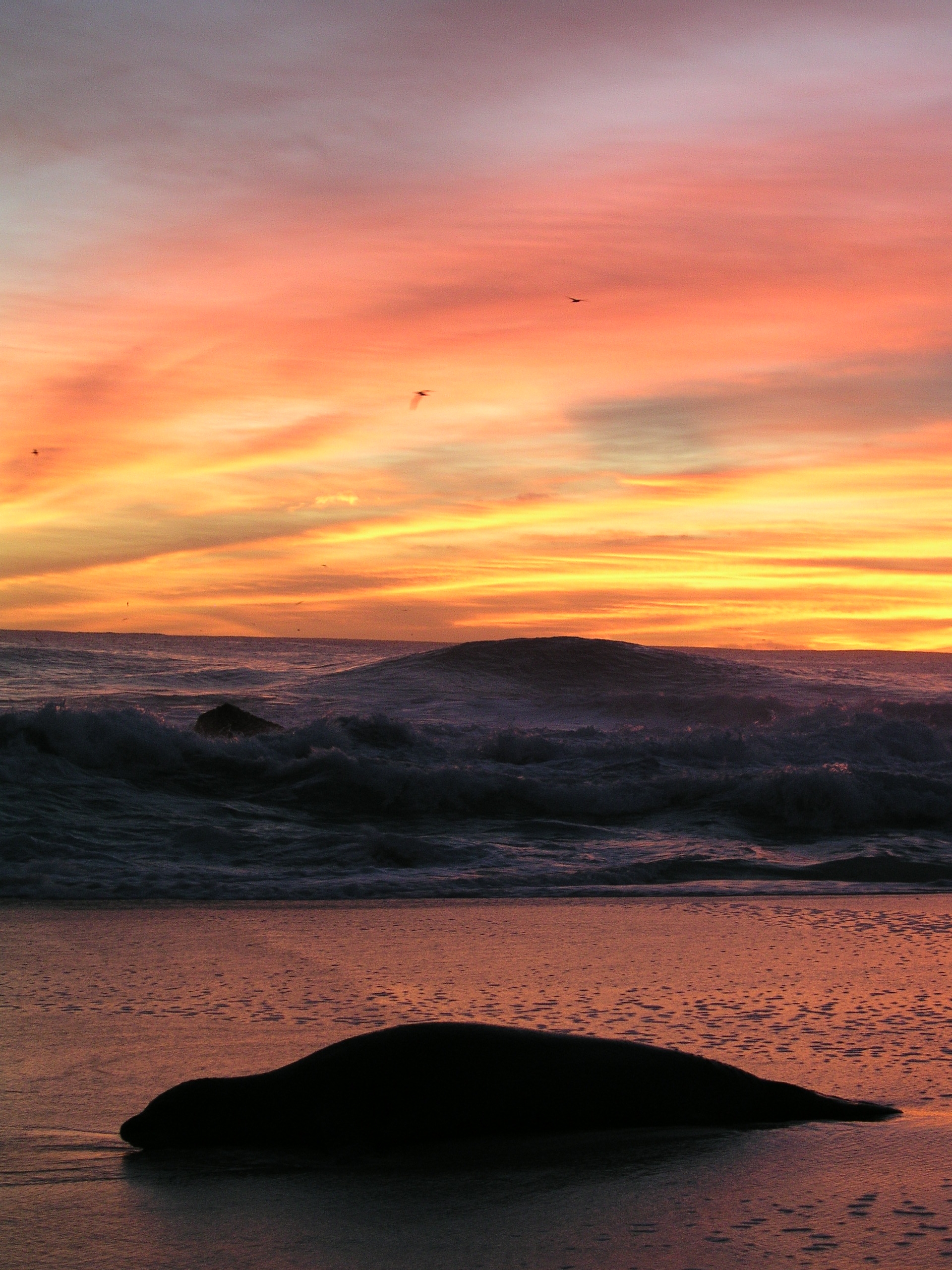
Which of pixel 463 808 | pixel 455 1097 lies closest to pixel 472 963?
pixel 455 1097

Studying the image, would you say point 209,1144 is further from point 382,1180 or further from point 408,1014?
point 408,1014

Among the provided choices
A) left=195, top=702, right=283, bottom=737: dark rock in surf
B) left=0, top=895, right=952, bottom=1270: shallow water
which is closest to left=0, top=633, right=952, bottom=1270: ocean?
left=0, top=895, right=952, bottom=1270: shallow water

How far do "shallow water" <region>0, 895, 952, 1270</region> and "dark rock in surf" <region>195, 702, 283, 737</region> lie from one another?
39.6 feet

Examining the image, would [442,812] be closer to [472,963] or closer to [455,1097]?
[472,963]

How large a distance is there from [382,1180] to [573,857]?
6302 millimetres

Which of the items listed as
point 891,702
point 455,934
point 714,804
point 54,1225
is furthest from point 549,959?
point 891,702

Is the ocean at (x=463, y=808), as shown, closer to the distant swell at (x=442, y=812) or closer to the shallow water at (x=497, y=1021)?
the distant swell at (x=442, y=812)

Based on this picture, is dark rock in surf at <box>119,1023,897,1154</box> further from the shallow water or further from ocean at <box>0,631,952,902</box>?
ocean at <box>0,631,952,902</box>

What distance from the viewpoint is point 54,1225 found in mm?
2516

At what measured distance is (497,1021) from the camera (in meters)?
4.18

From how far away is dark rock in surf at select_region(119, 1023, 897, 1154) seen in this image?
295 cm

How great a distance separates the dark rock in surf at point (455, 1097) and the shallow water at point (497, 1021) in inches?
3.6

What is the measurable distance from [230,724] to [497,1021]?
49.7 feet

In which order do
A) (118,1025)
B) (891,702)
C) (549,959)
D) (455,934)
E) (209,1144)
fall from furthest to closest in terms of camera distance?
1. (891,702)
2. (455,934)
3. (549,959)
4. (118,1025)
5. (209,1144)
